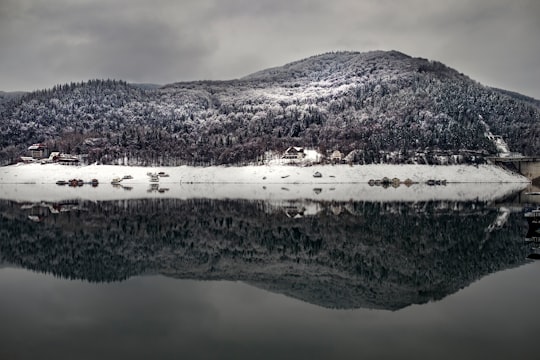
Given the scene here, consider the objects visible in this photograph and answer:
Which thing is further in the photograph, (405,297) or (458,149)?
(458,149)

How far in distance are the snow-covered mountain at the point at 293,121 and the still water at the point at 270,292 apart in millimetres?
86761

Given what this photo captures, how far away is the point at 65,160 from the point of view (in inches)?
5017

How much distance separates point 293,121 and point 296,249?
13068 cm

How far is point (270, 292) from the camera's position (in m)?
16.0

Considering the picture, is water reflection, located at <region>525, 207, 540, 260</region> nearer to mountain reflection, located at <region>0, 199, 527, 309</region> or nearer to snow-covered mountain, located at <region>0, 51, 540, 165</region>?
mountain reflection, located at <region>0, 199, 527, 309</region>

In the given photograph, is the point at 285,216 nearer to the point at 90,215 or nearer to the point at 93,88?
the point at 90,215

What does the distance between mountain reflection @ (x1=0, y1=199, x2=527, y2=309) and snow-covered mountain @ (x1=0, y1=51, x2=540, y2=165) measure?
258 ft

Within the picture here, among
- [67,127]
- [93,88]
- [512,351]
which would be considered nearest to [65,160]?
[67,127]

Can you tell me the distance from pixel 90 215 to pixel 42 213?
209 inches

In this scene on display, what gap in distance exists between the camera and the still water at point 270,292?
11.5 metres

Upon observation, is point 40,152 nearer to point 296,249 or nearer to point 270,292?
point 296,249

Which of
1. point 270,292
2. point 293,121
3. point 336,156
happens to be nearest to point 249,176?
point 336,156

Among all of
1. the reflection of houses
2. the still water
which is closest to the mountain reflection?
the still water

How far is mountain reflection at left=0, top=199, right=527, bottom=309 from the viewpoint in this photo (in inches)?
682
